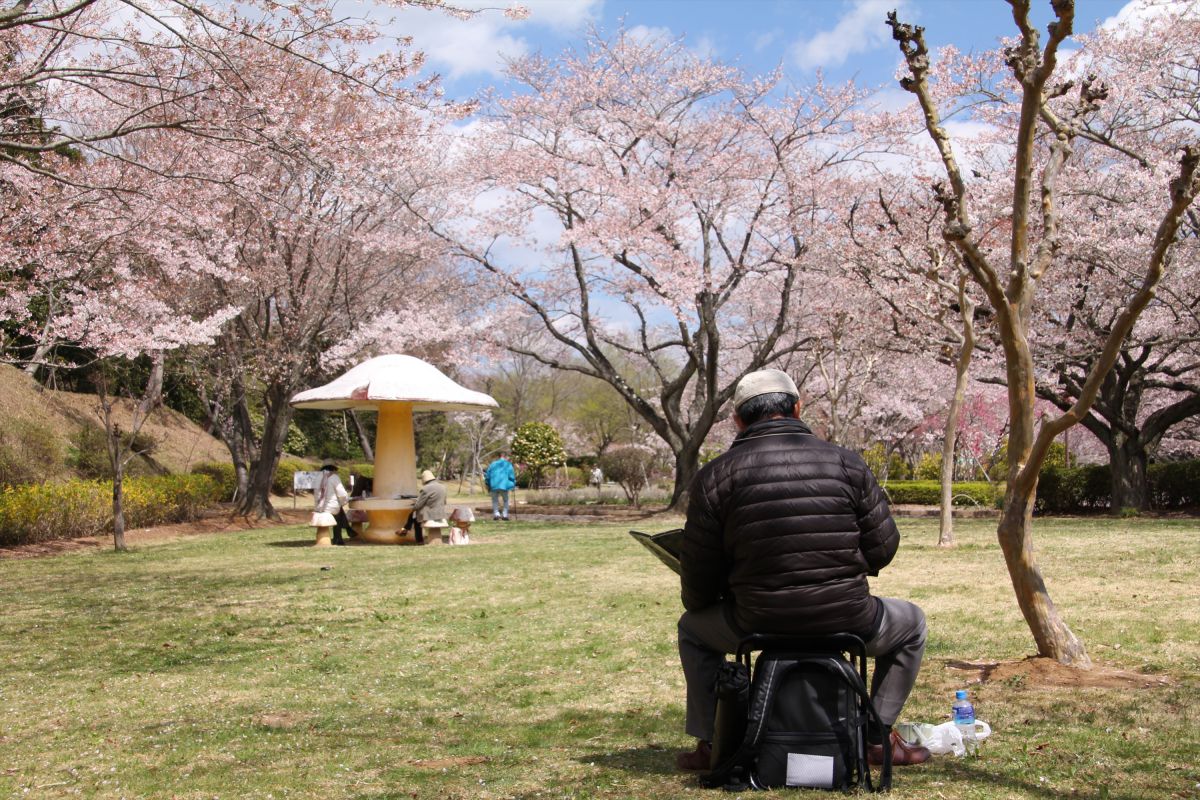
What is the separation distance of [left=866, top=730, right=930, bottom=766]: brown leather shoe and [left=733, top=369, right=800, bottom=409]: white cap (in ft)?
4.07

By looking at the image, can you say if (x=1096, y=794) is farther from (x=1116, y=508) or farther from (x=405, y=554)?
(x=1116, y=508)

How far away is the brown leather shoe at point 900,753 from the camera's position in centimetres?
363

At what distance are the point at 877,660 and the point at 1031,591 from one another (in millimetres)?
2063

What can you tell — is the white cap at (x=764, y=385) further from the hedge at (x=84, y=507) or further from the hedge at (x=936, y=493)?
the hedge at (x=936, y=493)

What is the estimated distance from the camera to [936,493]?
90.4ft

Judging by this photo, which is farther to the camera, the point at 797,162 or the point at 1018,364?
the point at 797,162

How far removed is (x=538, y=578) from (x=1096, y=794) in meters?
7.68

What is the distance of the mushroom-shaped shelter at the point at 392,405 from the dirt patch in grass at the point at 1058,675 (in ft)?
38.2

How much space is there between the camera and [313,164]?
8.97m

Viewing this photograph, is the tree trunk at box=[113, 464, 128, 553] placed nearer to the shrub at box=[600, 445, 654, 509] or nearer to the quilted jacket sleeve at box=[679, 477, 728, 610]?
the quilted jacket sleeve at box=[679, 477, 728, 610]

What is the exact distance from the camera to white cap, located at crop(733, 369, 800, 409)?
11.8 ft

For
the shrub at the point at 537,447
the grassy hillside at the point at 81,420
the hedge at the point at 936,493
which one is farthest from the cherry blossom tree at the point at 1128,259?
the shrub at the point at 537,447

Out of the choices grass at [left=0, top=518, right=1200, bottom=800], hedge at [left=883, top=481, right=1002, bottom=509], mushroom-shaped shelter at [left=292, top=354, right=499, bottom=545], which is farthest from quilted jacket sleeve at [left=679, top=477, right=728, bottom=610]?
hedge at [left=883, top=481, right=1002, bottom=509]

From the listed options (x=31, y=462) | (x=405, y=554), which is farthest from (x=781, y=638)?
(x=31, y=462)
